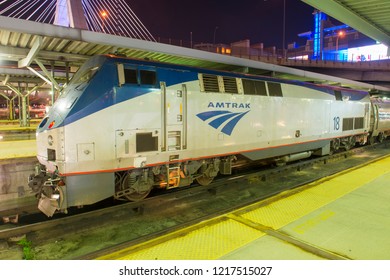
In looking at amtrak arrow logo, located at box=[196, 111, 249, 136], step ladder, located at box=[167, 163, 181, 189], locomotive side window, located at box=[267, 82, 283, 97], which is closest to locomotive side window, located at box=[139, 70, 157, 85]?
amtrak arrow logo, located at box=[196, 111, 249, 136]

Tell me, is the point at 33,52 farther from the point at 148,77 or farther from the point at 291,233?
the point at 291,233

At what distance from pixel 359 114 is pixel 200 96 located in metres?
12.0

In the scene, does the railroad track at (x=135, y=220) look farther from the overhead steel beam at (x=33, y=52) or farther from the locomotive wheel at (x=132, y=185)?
the overhead steel beam at (x=33, y=52)

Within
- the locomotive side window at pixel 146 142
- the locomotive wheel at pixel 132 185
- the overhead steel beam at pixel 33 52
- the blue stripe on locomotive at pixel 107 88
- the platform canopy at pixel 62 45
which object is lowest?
the locomotive wheel at pixel 132 185

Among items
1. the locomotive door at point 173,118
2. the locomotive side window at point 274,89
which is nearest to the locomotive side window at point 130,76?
the locomotive door at point 173,118

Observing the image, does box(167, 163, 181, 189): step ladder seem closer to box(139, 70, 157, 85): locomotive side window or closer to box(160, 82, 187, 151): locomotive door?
box(160, 82, 187, 151): locomotive door

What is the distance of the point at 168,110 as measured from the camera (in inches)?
276

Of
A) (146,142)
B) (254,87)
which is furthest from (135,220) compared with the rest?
(254,87)

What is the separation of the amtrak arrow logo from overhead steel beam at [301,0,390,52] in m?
3.39

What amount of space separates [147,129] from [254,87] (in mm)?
4084

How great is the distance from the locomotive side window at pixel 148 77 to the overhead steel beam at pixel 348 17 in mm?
4147

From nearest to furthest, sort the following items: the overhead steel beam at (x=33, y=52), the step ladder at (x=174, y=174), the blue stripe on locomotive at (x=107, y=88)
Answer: the blue stripe on locomotive at (x=107, y=88), the step ladder at (x=174, y=174), the overhead steel beam at (x=33, y=52)

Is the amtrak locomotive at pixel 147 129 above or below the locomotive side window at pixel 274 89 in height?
below

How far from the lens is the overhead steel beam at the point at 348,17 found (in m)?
7.64
